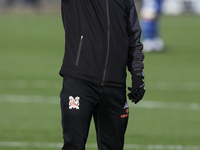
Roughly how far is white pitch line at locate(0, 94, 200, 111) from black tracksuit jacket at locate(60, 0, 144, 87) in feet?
20.0

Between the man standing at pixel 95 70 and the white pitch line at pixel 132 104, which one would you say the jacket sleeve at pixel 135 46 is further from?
the white pitch line at pixel 132 104

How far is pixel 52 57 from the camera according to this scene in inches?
773

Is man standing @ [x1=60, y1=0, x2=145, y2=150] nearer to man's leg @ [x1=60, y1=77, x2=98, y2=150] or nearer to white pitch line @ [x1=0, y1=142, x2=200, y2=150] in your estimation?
man's leg @ [x1=60, y1=77, x2=98, y2=150]

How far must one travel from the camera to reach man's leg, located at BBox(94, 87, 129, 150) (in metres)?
4.64

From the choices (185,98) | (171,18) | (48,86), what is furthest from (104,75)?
(171,18)

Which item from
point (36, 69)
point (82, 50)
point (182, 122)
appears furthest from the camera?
point (36, 69)

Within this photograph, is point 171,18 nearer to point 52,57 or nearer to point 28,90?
point 52,57

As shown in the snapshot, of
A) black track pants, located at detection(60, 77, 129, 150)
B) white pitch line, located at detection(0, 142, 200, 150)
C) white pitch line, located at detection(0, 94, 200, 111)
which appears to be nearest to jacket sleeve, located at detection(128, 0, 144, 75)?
black track pants, located at detection(60, 77, 129, 150)

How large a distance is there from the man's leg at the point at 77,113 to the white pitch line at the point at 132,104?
20.3ft

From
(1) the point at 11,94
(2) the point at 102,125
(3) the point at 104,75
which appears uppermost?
(3) the point at 104,75

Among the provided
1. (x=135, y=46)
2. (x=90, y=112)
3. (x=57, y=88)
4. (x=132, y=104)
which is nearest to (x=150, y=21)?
(x=57, y=88)

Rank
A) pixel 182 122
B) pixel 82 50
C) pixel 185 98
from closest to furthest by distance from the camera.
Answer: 1. pixel 82 50
2. pixel 182 122
3. pixel 185 98

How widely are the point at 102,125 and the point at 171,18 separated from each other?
113 feet

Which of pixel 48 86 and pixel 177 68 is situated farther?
pixel 177 68
